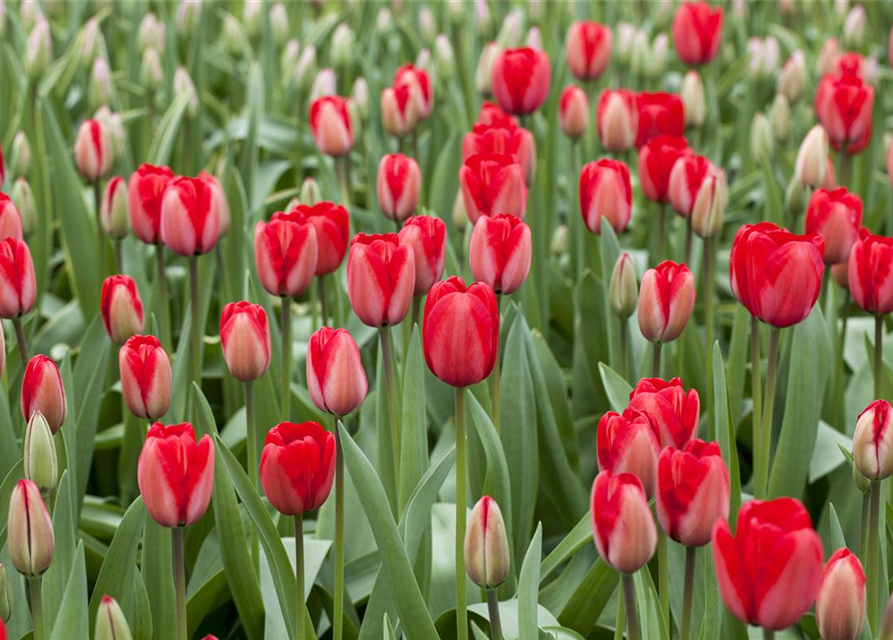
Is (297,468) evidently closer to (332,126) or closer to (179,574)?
(179,574)

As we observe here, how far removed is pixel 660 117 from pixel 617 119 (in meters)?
0.13

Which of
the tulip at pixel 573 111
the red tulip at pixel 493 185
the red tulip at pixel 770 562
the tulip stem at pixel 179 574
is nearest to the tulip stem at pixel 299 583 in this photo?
the tulip stem at pixel 179 574

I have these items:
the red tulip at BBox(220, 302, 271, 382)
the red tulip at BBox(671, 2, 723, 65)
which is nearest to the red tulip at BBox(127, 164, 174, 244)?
the red tulip at BBox(220, 302, 271, 382)

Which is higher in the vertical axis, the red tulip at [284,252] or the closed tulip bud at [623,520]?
the red tulip at [284,252]

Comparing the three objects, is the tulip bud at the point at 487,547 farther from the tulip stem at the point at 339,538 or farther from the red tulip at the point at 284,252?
the red tulip at the point at 284,252

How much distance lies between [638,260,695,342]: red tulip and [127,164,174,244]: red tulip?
2.21ft

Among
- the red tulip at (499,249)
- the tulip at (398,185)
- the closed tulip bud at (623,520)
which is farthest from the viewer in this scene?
the tulip at (398,185)

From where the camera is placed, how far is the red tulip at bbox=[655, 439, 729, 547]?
3.12ft

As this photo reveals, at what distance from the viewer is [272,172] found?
284 centimetres

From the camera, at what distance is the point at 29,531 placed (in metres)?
1.03

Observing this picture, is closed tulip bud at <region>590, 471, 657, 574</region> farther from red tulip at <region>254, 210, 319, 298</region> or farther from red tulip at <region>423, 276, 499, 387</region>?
red tulip at <region>254, 210, 319, 298</region>

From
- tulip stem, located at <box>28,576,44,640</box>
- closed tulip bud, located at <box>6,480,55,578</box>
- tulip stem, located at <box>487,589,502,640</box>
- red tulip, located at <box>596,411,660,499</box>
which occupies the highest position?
red tulip, located at <box>596,411,660,499</box>

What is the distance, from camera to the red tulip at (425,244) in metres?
1.40

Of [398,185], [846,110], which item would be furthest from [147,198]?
[846,110]
